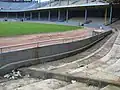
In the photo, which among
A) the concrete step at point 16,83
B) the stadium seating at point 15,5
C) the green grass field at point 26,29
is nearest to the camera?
the concrete step at point 16,83

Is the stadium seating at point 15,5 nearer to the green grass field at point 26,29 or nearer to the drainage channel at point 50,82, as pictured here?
the green grass field at point 26,29

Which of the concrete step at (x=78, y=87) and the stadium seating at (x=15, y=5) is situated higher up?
the stadium seating at (x=15, y=5)

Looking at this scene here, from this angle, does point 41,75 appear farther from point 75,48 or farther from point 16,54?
point 75,48

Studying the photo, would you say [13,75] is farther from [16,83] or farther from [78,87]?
[78,87]

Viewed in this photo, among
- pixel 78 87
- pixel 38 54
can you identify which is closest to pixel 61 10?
pixel 38 54

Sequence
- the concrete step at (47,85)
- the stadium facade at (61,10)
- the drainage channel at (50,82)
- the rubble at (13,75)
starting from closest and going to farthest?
the drainage channel at (50,82) < the concrete step at (47,85) < the rubble at (13,75) < the stadium facade at (61,10)

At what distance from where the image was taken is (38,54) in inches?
575

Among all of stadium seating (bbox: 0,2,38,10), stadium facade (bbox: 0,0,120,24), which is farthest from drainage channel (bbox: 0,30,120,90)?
stadium seating (bbox: 0,2,38,10)

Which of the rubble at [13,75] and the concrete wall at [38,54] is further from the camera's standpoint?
the concrete wall at [38,54]

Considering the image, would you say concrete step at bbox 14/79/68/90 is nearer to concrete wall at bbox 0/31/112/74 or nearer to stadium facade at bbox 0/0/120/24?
concrete wall at bbox 0/31/112/74

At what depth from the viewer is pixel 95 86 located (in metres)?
8.70

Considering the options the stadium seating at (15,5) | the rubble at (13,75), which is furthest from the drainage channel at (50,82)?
the stadium seating at (15,5)

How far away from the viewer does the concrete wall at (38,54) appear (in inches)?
489

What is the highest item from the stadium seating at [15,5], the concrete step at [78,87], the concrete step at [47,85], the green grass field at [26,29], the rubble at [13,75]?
the stadium seating at [15,5]
